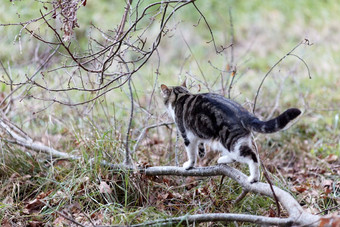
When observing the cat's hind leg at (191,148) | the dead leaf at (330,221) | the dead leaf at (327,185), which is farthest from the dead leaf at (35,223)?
the dead leaf at (327,185)

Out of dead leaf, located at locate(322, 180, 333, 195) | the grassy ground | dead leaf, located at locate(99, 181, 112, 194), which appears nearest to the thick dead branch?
the grassy ground

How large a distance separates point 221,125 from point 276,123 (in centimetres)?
48

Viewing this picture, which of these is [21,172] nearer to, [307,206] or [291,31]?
[307,206]

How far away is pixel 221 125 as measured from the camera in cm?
338

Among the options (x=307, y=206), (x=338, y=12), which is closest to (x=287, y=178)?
(x=307, y=206)

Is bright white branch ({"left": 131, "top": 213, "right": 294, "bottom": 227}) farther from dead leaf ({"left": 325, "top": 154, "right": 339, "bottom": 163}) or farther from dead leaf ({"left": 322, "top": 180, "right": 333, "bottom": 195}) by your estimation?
dead leaf ({"left": 325, "top": 154, "right": 339, "bottom": 163})

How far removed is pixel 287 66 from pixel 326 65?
63cm

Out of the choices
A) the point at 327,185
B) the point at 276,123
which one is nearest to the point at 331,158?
the point at 327,185

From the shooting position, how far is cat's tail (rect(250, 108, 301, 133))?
2867 millimetres

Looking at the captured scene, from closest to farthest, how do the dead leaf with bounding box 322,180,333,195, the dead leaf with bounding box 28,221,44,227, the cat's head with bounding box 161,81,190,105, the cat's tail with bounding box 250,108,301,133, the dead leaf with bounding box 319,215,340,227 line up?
the dead leaf with bounding box 319,215,340,227 < the cat's tail with bounding box 250,108,301,133 < the dead leaf with bounding box 28,221,44,227 < the cat's head with bounding box 161,81,190,105 < the dead leaf with bounding box 322,180,333,195

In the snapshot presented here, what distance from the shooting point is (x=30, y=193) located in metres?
4.13

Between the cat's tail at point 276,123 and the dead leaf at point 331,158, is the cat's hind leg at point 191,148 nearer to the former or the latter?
the cat's tail at point 276,123

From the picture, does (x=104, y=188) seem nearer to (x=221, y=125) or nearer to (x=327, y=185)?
(x=221, y=125)

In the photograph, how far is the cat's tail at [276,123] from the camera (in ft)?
9.41
